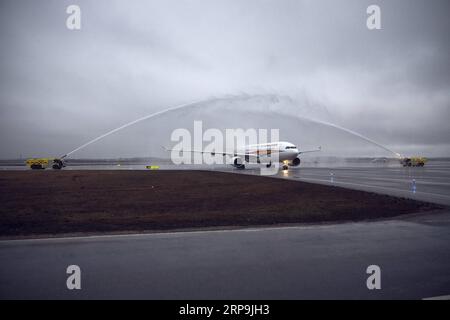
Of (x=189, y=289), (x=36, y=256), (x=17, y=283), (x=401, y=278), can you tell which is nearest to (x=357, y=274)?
(x=401, y=278)

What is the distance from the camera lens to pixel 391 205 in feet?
53.3

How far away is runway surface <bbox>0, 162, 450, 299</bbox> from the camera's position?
233 inches

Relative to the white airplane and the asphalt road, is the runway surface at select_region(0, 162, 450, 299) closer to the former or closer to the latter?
the asphalt road

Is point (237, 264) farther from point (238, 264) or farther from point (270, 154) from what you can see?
point (270, 154)

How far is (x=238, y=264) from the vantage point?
7434 mm

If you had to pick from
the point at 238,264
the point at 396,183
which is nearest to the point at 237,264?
the point at 238,264

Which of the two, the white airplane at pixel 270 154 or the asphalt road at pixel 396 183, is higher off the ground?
the white airplane at pixel 270 154

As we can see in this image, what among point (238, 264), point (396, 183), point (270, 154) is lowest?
point (238, 264)

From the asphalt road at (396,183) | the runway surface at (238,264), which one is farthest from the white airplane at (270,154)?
the runway surface at (238,264)

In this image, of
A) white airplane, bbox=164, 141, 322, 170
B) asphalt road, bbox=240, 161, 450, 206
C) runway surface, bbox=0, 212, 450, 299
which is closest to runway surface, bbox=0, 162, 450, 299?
runway surface, bbox=0, 212, 450, 299

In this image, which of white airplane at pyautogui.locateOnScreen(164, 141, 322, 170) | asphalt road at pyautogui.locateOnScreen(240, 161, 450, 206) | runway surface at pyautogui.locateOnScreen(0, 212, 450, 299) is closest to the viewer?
runway surface at pyautogui.locateOnScreen(0, 212, 450, 299)

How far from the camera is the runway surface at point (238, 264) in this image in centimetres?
592

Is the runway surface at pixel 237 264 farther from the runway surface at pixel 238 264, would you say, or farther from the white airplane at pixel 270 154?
the white airplane at pixel 270 154

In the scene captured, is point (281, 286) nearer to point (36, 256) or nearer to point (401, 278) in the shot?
point (401, 278)
